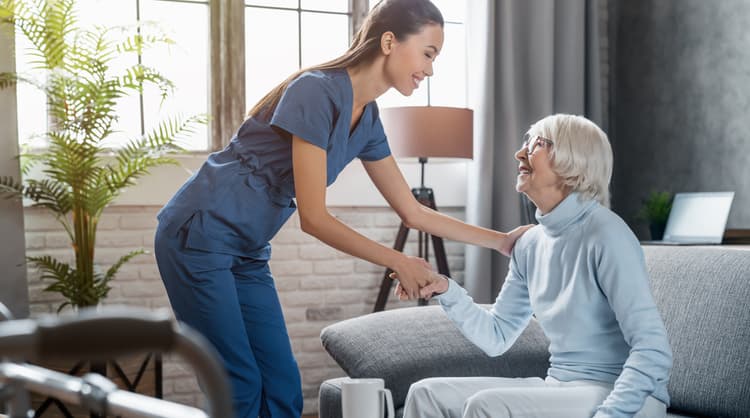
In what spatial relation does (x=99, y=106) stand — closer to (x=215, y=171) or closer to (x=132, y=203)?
(x=132, y=203)

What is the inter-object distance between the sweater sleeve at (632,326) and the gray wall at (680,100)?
2.39 m

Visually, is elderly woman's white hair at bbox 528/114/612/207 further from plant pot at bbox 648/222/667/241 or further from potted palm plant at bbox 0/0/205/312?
plant pot at bbox 648/222/667/241

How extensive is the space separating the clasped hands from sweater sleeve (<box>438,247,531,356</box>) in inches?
4.7

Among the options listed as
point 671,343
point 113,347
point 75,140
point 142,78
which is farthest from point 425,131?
point 113,347

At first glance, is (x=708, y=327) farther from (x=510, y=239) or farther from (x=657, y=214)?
(x=657, y=214)

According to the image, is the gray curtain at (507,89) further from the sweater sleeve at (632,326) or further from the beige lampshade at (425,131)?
the sweater sleeve at (632,326)

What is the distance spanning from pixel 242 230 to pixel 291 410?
1.36 ft

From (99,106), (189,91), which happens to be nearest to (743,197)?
(189,91)

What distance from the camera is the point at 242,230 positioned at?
5.80 ft

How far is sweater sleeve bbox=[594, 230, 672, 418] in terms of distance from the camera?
1.49 metres

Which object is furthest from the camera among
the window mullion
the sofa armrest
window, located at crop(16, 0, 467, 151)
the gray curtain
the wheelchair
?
the gray curtain

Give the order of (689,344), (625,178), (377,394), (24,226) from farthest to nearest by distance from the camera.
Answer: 1. (625,178)
2. (24,226)
3. (689,344)
4. (377,394)

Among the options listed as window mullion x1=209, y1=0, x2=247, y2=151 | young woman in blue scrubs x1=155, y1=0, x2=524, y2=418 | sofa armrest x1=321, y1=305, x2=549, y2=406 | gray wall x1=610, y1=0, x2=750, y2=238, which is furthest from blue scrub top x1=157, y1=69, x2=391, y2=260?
gray wall x1=610, y1=0, x2=750, y2=238

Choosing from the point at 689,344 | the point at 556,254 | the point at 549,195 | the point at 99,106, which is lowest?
the point at 689,344
